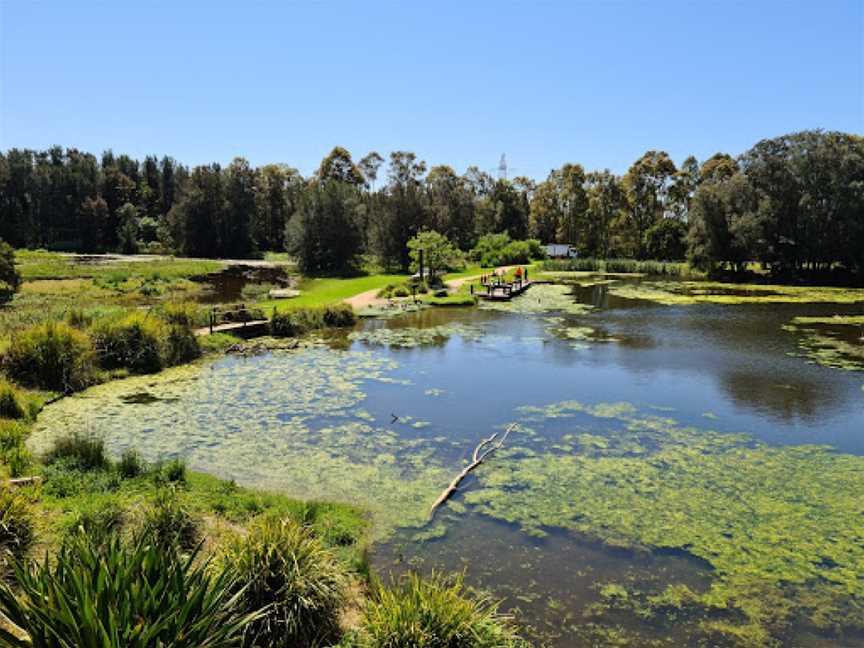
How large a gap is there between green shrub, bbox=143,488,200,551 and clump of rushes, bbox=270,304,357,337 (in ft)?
59.8

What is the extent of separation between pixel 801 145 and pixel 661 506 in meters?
51.8

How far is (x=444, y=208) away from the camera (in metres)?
74.7

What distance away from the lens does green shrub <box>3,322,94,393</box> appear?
1694 cm

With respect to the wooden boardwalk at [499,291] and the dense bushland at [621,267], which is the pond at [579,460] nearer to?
the wooden boardwalk at [499,291]

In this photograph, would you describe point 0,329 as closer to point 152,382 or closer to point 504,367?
point 152,382

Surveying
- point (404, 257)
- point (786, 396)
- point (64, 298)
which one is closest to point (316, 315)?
point (64, 298)

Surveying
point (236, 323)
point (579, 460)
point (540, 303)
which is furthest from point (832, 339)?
point (236, 323)

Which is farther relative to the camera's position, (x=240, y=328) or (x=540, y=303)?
(x=540, y=303)

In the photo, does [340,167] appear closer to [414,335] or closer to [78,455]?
[414,335]

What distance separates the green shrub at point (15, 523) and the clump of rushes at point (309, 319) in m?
19.0

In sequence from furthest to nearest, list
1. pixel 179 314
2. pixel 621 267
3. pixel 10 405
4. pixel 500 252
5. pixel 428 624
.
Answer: pixel 500 252, pixel 621 267, pixel 179 314, pixel 10 405, pixel 428 624

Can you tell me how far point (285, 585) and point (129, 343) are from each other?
15.8 m

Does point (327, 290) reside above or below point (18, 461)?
above

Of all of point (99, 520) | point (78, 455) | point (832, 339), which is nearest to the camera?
point (99, 520)
